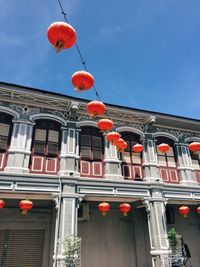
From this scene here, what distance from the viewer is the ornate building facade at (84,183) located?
8.43m

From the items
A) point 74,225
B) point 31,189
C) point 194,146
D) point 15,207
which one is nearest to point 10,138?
point 31,189

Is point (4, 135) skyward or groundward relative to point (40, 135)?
groundward

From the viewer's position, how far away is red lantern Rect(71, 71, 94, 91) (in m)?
4.59

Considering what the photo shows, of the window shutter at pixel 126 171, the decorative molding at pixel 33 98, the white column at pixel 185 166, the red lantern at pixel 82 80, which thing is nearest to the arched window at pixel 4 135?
the decorative molding at pixel 33 98

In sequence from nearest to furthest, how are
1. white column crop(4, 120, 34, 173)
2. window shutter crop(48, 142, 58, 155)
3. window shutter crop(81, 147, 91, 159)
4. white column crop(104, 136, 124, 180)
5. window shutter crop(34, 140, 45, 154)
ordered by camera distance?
white column crop(4, 120, 34, 173), window shutter crop(34, 140, 45, 154), window shutter crop(48, 142, 58, 155), white column crop(104, 136, 124, 180), window shutter crop(81, 147, 91, 159)

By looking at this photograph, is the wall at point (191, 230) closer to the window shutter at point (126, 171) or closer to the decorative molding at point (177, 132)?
the window shutter at point (126, 171)

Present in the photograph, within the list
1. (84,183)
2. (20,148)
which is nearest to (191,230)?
(84,183)

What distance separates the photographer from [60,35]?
368cm

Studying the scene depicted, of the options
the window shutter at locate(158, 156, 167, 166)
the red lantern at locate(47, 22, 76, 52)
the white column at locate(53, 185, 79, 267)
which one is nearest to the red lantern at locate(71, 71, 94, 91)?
the red lantern at locate(47, 22, 76, 52)

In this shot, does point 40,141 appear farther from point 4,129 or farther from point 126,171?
point 126,171

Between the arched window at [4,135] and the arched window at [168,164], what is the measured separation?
6.83 meters

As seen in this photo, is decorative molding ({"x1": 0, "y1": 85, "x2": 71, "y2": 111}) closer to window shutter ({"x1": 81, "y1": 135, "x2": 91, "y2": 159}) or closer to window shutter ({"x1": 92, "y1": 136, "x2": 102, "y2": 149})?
window shutter ({"x1": 81, "y1": 135, "x2": 91, "y2": 159})

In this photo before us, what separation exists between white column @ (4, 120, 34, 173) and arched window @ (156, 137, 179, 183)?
607 centimetres

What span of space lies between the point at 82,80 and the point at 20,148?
17.0 feet
